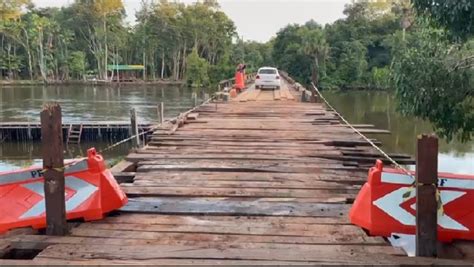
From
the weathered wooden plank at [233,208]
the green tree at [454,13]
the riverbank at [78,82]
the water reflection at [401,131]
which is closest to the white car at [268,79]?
the water reflection at [401,131]

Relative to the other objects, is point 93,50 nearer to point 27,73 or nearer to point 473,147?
point 27,73

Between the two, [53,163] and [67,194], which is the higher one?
[53,163]

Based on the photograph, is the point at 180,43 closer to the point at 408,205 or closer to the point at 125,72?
the point at 125,72

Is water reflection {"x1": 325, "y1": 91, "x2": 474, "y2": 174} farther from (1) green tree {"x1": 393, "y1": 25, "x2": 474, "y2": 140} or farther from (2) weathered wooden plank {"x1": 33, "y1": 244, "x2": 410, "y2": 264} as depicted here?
(2) weathered wooden plank {"x1": 33, "y1": 244, "x2": 410, "y2": 264}

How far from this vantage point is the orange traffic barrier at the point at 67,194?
407cm

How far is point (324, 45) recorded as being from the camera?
58.8 meters

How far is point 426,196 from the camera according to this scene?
11.2 feet

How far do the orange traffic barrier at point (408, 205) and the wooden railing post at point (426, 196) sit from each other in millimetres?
329

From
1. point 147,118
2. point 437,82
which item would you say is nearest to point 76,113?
point 147,118

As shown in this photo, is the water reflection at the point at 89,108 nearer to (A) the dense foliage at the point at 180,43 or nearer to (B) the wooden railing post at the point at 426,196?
(A) the dense foliage at the point at 180,43

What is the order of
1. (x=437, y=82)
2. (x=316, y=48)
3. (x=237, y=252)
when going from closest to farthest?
(x=237, y=252)
(x=437, y=82)
(x=316, y=48)

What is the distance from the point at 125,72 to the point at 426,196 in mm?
81201

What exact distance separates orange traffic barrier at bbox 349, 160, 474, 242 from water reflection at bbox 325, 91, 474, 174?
12.3 feet

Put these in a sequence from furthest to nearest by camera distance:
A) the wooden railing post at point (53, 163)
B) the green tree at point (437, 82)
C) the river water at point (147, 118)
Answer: the river water at point (147, 118)
the green tree at point (437, 82)
the wooden railing post at point (53, 163)
